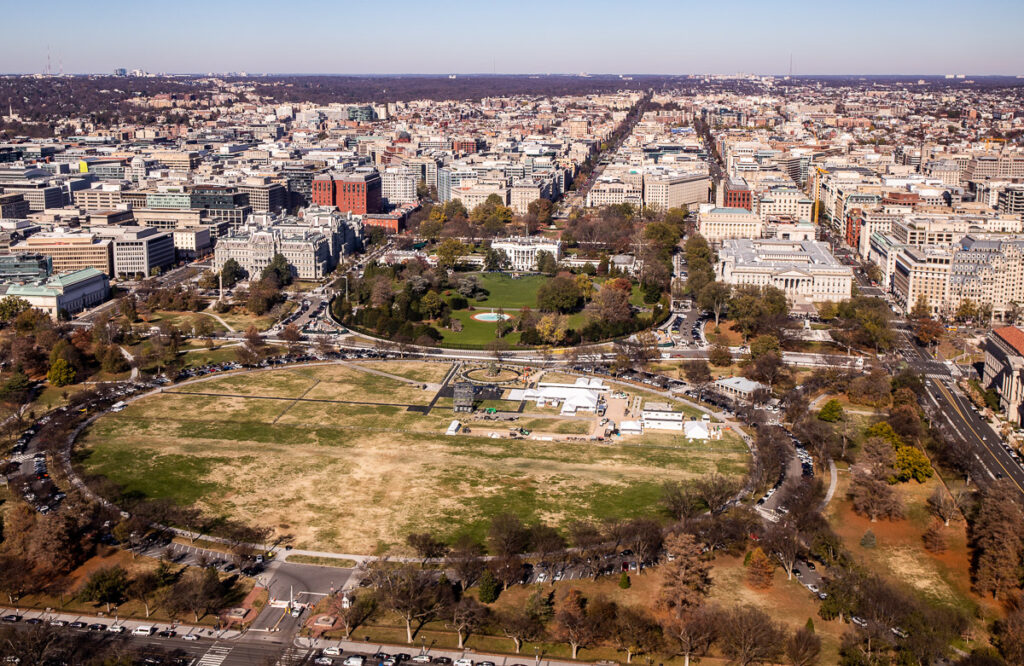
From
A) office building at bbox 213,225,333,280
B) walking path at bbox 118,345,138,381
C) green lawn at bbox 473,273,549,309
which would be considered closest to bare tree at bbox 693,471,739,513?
walking path at bbox 118,345,138,381

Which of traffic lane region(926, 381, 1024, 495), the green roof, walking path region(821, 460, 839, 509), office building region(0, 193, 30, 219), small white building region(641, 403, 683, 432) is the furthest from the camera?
office building region(0, 193, 30, 219)

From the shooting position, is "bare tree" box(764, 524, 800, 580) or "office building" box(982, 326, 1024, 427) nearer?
"bare tree" box(764, 524, 800, 580)

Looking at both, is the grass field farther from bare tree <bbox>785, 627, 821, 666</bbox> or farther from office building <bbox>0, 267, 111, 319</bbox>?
office building <bbox>0, 267, 111, 319</bbox>

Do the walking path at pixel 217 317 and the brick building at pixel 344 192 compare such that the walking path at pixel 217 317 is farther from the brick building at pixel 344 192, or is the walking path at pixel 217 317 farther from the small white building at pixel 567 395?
the brick building at pixel 344 192

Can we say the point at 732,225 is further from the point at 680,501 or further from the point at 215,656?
the point at 215,656

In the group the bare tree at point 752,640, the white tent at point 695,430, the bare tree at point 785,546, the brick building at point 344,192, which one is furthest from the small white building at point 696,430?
the brick building at point 344,192

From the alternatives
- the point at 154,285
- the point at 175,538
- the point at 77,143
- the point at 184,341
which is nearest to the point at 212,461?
the point at 175,538

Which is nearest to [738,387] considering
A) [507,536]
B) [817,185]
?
[507,536]
